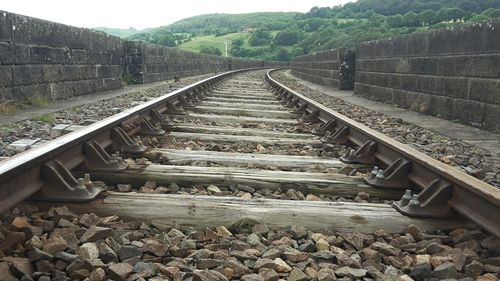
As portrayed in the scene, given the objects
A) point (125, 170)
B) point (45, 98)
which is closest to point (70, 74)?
point (45, 98)

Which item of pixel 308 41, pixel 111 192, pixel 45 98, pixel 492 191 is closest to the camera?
pixel 492 191

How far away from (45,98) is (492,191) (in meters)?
6.30

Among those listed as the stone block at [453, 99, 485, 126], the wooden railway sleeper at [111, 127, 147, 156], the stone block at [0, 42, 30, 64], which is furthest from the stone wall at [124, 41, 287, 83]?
the wooden railway sleeper at [111, 127, 147, 156]

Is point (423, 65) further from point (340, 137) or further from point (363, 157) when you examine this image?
point (363, 157)

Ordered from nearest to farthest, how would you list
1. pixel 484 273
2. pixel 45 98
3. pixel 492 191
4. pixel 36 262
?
1. pixel 36 262
2. pixel 484 273
3. pixel 492 191
4. pixel 45 98

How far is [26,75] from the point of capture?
243 inches

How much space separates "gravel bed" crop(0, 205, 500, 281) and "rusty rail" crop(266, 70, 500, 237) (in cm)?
12

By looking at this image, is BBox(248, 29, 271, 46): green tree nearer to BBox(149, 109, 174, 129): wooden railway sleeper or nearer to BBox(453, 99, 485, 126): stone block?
BBox(453, 99, 485, 126): stone block

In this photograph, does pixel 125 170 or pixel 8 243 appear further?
pixel 125 170

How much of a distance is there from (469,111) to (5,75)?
576 cm

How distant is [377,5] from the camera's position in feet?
373

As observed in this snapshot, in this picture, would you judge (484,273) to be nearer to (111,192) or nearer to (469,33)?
(111,192)

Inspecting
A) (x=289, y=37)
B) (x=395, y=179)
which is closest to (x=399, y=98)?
(x=395, y=179)

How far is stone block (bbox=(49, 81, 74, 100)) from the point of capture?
7.01m
